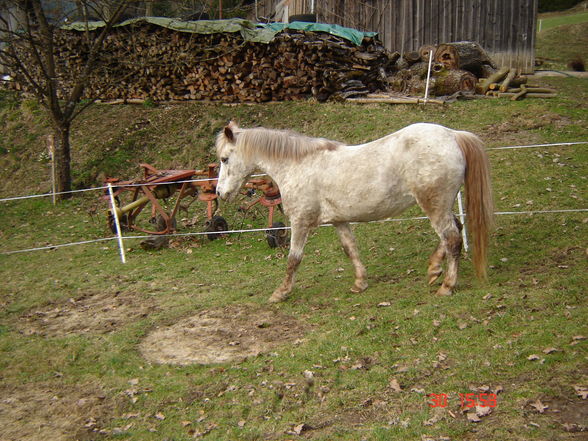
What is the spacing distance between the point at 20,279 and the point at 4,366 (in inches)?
A: 122

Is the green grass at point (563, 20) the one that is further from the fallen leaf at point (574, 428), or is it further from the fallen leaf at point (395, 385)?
the fallen leaf at point (574, 428)

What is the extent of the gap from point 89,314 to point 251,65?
9162 millimetres

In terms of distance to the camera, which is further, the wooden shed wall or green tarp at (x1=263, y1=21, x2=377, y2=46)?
the wooden shed wall

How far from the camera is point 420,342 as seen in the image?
17.1ft

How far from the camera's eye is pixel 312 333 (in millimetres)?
5805

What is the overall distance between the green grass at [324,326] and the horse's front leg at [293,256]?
196 millimetres

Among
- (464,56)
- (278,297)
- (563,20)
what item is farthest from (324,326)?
(563,20)

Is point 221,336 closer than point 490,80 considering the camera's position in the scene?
Yes

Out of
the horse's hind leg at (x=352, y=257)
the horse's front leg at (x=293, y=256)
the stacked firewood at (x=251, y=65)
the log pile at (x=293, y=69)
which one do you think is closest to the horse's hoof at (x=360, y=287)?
the horse's hind leg at (x=352, y=257)

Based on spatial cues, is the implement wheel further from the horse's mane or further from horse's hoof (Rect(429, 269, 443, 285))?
horse's hoof (Rect(429, 269, 443, 285))

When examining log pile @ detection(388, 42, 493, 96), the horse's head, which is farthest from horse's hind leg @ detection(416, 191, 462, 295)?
log pile @ detection(388, 42, 493, 96)

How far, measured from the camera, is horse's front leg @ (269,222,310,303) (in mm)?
6664

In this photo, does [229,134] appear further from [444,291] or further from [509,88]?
[509,88]
